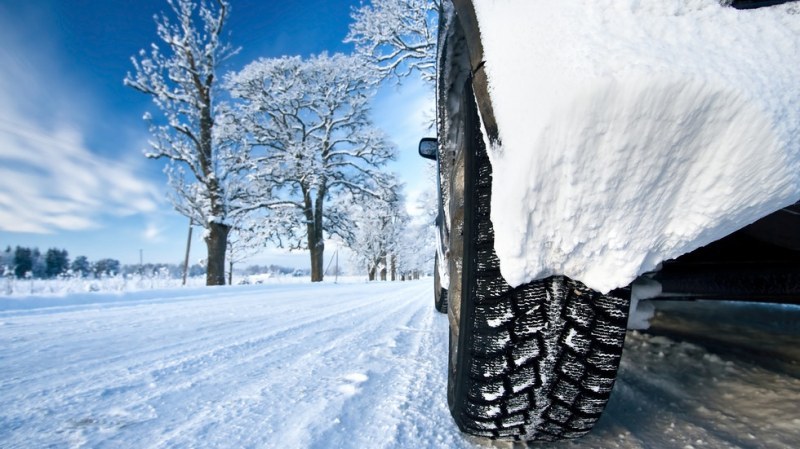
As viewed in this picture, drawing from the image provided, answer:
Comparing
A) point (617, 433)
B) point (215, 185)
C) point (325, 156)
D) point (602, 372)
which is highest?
point (325, 156)

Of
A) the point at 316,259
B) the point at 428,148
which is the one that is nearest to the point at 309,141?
the point at 316,259

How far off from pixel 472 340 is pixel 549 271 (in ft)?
0.76

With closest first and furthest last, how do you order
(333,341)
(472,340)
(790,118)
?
(790,118) < (472,340) < (333,341)

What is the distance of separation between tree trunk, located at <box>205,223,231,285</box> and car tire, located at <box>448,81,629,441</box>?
1024 centimetres

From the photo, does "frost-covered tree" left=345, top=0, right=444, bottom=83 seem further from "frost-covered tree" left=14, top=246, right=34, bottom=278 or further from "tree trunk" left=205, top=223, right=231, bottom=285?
"frost-covered tree" left=14, top=246, right=34, bottom=278

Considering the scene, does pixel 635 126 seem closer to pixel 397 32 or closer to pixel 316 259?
pixel 397 32

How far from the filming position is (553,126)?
0.48 meters

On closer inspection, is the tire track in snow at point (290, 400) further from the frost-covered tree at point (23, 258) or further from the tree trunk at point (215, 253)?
the frost-covered tree at point (23, 258)

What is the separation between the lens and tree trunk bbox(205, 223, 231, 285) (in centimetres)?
954

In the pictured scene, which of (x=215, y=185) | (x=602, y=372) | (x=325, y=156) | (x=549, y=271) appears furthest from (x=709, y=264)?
(x=325, y=156)

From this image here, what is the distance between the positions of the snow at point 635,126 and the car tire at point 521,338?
113 millimetres

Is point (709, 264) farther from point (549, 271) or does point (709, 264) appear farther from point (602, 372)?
point (549, 271)

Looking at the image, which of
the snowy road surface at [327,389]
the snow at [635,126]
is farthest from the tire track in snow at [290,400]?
the snow at [635,126]

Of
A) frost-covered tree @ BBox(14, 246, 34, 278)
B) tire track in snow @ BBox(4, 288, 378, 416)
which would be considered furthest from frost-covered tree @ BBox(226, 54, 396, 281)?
frost-covered tree @ BBox(14, 246, 34, 278)
